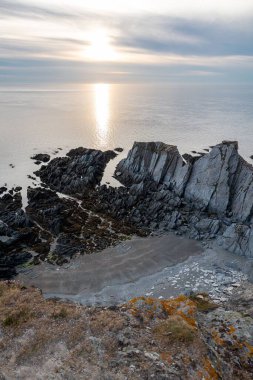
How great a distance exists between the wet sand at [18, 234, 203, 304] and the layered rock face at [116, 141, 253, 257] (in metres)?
5.04

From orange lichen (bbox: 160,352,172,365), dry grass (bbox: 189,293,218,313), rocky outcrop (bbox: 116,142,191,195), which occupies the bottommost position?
dry grass (bbox: 189,293,218,313)

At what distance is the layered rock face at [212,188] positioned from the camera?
4727cm

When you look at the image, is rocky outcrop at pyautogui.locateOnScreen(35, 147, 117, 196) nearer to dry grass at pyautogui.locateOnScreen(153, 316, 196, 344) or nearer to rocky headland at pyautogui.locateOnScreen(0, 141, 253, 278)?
rocky headland at pyautogui.locateOnScreen(0, 141, 253, 278)

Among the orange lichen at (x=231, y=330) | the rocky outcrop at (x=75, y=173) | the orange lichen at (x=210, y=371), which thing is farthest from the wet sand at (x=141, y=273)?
the rocky outcrop at (x=75, y=173)

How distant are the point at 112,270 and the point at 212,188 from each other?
24.3m

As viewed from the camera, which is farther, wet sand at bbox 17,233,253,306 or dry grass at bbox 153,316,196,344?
wet sand at bbox 17,233,253,306

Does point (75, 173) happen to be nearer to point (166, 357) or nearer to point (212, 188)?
point (212, 188)

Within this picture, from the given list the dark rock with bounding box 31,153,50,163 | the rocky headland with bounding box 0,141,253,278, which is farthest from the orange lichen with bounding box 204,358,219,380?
the dark rock with bounding box 31,153,50,163

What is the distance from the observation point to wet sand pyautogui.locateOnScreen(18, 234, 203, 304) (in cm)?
3653

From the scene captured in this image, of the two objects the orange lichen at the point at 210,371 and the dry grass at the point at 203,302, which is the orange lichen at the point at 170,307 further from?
the orange lichen at the point at 210,371

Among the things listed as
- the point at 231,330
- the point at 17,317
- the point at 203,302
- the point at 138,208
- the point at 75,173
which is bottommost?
the point at 203,302

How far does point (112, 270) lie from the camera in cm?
4025

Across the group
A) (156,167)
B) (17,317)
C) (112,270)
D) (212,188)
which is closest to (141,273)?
(112,270)

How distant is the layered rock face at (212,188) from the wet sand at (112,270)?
5036mm
